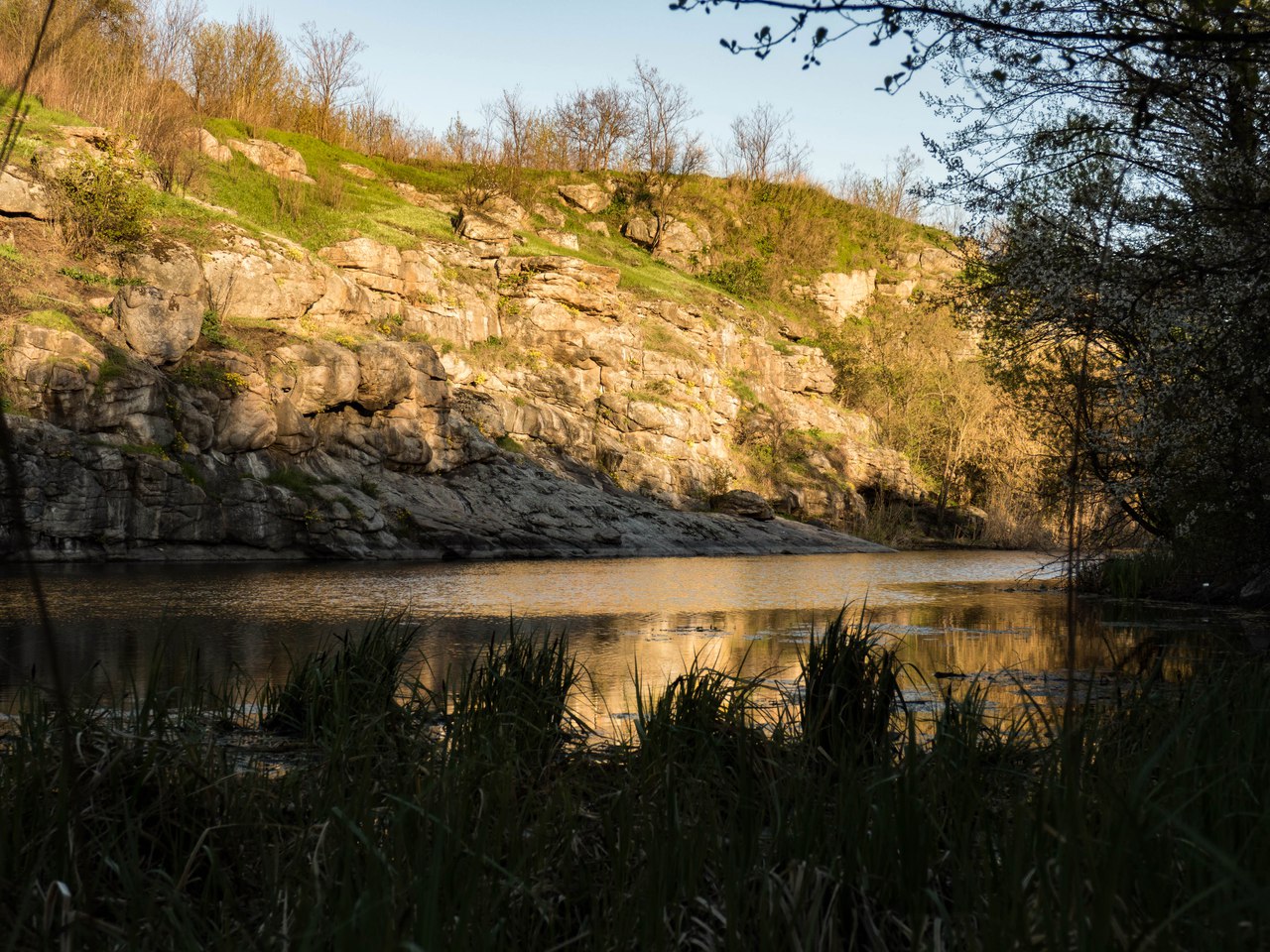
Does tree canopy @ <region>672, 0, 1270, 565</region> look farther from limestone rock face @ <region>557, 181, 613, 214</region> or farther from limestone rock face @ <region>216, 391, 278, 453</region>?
limestone rock face @ <region>557, 181, 613, 214</region>

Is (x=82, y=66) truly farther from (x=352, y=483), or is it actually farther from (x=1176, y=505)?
(x=1176, y=505)

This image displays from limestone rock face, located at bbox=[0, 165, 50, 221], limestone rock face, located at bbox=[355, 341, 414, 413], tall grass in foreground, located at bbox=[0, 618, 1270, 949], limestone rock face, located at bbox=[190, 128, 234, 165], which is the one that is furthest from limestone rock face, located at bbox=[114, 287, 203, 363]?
tall grass in foreground, located at bbox=[0, 618, 1270, 949]

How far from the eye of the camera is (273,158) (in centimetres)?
3606

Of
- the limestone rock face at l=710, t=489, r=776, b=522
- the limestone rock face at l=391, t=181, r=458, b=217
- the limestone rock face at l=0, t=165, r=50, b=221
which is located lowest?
the limestone rock face at l=710, t=489, r=776, b=522

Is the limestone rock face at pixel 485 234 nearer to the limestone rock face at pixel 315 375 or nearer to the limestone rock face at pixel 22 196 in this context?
the limestone rock face at pixel 315 375

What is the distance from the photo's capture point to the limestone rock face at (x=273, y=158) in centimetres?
3556

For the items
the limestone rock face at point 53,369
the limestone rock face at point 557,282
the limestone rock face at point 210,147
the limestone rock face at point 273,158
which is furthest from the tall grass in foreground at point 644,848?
the limestone rock face at point 273,158

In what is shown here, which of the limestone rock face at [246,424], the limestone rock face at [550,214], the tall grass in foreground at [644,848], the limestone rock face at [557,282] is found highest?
the limestone rock face at [550,214]

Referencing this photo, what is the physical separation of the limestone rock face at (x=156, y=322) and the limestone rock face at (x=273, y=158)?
13522 mm

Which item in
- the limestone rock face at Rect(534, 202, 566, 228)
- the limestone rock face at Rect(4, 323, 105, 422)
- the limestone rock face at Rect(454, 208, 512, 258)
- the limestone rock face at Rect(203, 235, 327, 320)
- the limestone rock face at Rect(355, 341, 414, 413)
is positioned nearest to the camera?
the limestone rock face at Rect(4, 323, 105, 422)

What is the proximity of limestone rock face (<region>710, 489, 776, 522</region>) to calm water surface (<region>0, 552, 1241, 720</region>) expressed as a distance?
10895 mm

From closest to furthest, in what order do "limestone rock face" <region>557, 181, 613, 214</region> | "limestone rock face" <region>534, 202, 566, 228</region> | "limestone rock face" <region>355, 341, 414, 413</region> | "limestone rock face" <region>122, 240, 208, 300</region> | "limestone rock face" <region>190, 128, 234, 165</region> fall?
"limestone rock face" <region>122, 240, 208, 300</region> < "limestone rock face" <region>355, 341, 414, 413</region> < "limestone rock face" <region>190, 128, 234, 165</region> < "limestone rock face" <region>534, 202, 566, 228</region> < "limestone rock face" <region>557, 181, 613, 214</region>

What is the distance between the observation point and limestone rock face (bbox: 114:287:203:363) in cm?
2289

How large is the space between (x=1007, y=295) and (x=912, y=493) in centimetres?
3243
